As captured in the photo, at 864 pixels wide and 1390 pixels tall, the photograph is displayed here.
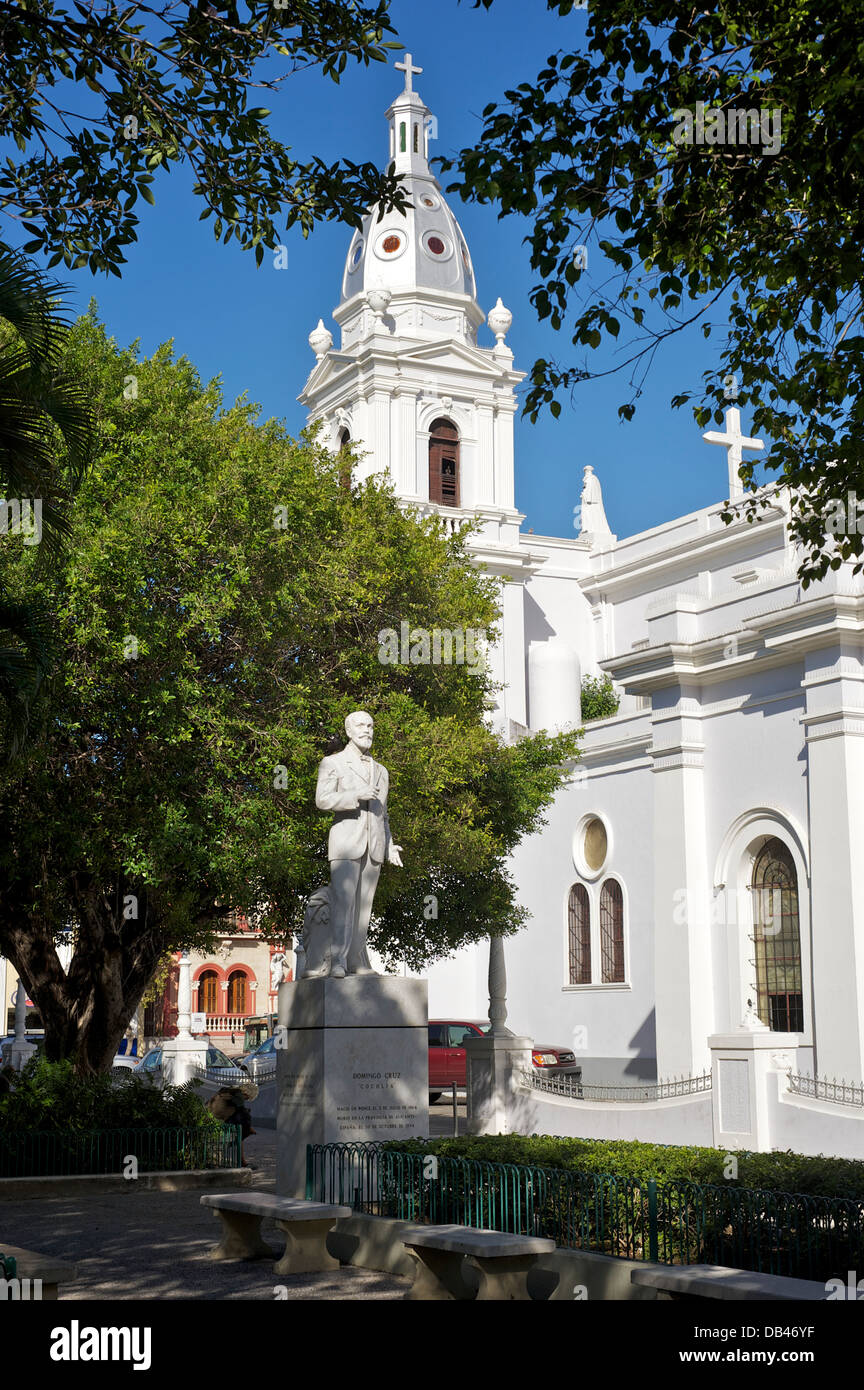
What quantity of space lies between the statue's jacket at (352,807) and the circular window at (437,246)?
34.5m

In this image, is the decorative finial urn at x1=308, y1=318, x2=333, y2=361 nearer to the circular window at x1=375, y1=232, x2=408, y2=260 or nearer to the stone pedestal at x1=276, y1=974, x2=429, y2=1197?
the circular window at x1=375, y1=232, x2=408, y2=260

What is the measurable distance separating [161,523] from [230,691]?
2.49 m

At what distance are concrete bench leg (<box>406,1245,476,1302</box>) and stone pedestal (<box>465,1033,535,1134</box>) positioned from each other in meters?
11.4

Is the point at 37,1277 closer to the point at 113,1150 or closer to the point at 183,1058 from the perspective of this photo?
the point at 113,1150

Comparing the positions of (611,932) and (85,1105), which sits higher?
(611,932)

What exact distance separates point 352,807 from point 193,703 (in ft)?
12.6

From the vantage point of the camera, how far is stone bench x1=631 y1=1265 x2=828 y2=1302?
7363 mm

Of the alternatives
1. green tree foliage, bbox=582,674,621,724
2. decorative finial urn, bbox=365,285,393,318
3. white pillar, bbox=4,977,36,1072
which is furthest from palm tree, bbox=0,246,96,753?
green tree foliage, bbox=582,674,621,724

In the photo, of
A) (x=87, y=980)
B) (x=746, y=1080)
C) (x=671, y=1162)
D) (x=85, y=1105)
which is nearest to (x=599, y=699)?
(x=87, y=980)

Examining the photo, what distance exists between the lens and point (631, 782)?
97.2 ft

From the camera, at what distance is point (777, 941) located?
22.8 metres

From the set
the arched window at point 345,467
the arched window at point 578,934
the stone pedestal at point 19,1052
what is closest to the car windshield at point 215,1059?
the stone pedestal at point 19,1052
